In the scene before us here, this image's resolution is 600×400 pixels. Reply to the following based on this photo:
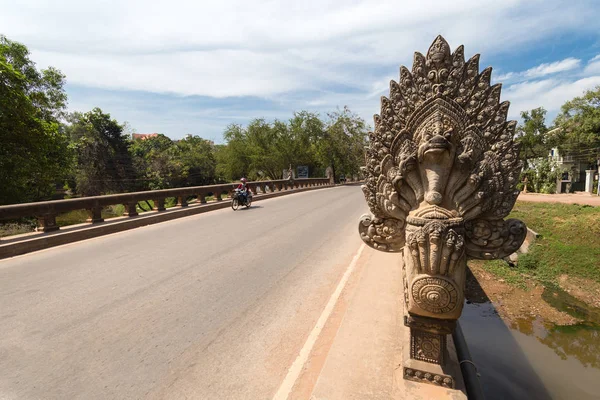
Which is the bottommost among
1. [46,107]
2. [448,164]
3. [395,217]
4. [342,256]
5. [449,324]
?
[342,256]

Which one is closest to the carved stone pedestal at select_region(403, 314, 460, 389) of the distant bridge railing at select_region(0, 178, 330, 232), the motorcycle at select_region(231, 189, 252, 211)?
the distant bridge railing at select_region(0, 178, 330, 232)

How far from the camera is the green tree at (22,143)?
13978 mm

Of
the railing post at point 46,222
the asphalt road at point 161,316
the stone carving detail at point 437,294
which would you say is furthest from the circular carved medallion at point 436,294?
the railing post at point 46,222

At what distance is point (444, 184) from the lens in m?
2.38

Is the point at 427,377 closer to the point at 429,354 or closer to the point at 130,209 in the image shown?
the point at 429,354

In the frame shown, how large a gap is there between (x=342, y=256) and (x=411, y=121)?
4332 mm

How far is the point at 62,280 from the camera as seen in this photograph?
5.12 m

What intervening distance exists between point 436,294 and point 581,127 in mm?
35551

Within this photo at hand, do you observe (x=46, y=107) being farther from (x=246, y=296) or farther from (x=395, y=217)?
(x=395, y=217)

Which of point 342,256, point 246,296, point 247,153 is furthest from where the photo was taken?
point 247,153

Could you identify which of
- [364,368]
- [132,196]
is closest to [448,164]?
[364,368]

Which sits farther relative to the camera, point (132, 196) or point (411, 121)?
point (132, 196)

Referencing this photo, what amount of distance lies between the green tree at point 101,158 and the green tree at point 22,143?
11.1 m

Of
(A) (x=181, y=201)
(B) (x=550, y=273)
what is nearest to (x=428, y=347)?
(B) (x=550, y=273)
